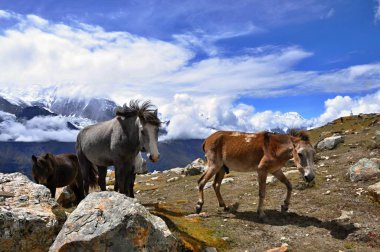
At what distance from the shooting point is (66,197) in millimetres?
21453

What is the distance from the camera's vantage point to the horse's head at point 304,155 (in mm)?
14581

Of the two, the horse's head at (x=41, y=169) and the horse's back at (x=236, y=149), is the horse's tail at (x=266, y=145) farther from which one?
the horse's head at (x=41, y=169)

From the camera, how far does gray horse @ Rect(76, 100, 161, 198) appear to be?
13.5 meters

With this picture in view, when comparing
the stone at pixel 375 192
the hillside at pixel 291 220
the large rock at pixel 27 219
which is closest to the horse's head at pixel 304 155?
the hillside at pixel 291 220

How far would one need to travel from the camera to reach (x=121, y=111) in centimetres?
1434

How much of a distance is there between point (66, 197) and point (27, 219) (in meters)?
12.2

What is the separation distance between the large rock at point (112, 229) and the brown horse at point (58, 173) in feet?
31.6

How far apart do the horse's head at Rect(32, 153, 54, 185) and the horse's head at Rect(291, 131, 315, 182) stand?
12087 millimetres

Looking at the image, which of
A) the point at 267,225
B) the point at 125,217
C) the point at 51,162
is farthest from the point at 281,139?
the point at 51,162

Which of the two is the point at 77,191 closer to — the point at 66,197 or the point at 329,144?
the point at 66,197

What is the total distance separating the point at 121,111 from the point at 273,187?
11384 mm

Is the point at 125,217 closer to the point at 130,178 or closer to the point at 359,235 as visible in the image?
the point at 130,178

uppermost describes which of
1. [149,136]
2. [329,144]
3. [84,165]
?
[329,144]

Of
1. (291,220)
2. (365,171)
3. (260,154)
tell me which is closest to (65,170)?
(260,154)
